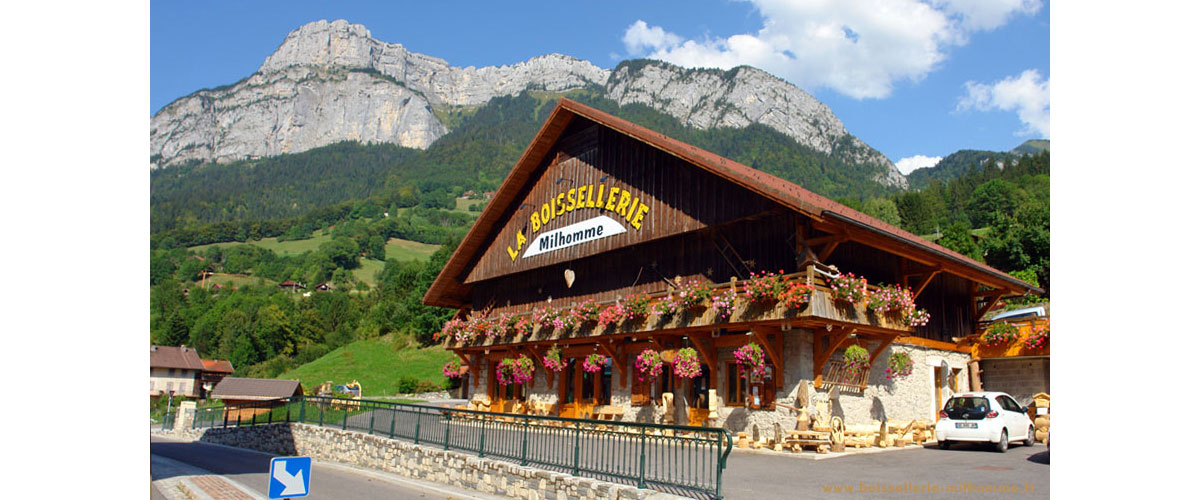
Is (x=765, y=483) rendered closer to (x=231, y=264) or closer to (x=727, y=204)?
(x=727, y=204)

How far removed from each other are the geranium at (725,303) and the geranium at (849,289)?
2.10 m

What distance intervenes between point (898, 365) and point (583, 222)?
9603 mm

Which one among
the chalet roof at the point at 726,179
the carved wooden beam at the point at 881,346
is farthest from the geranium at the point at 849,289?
the carved wooden beam at the point at 881,346

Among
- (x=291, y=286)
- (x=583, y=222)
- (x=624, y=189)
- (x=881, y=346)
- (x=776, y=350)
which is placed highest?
(x=291, y=286)

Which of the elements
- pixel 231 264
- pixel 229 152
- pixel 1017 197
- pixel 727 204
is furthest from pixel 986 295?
pixel 229 152

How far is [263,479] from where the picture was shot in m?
17.3

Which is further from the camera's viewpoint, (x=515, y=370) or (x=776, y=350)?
(x=515, y=370)

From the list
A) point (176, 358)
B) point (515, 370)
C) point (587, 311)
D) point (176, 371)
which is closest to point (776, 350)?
point (587, 311)

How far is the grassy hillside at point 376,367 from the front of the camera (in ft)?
178

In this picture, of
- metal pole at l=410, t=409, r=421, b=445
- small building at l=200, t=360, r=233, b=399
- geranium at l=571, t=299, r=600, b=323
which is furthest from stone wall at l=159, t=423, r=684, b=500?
small building at l=200, t=360, r=233, b=399

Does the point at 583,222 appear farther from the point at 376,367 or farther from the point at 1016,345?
the point at 376,367

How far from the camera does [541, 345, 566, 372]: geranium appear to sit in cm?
2308

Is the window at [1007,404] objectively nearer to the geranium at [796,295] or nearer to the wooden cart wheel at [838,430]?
the wooden cart wheel at [838,430]
